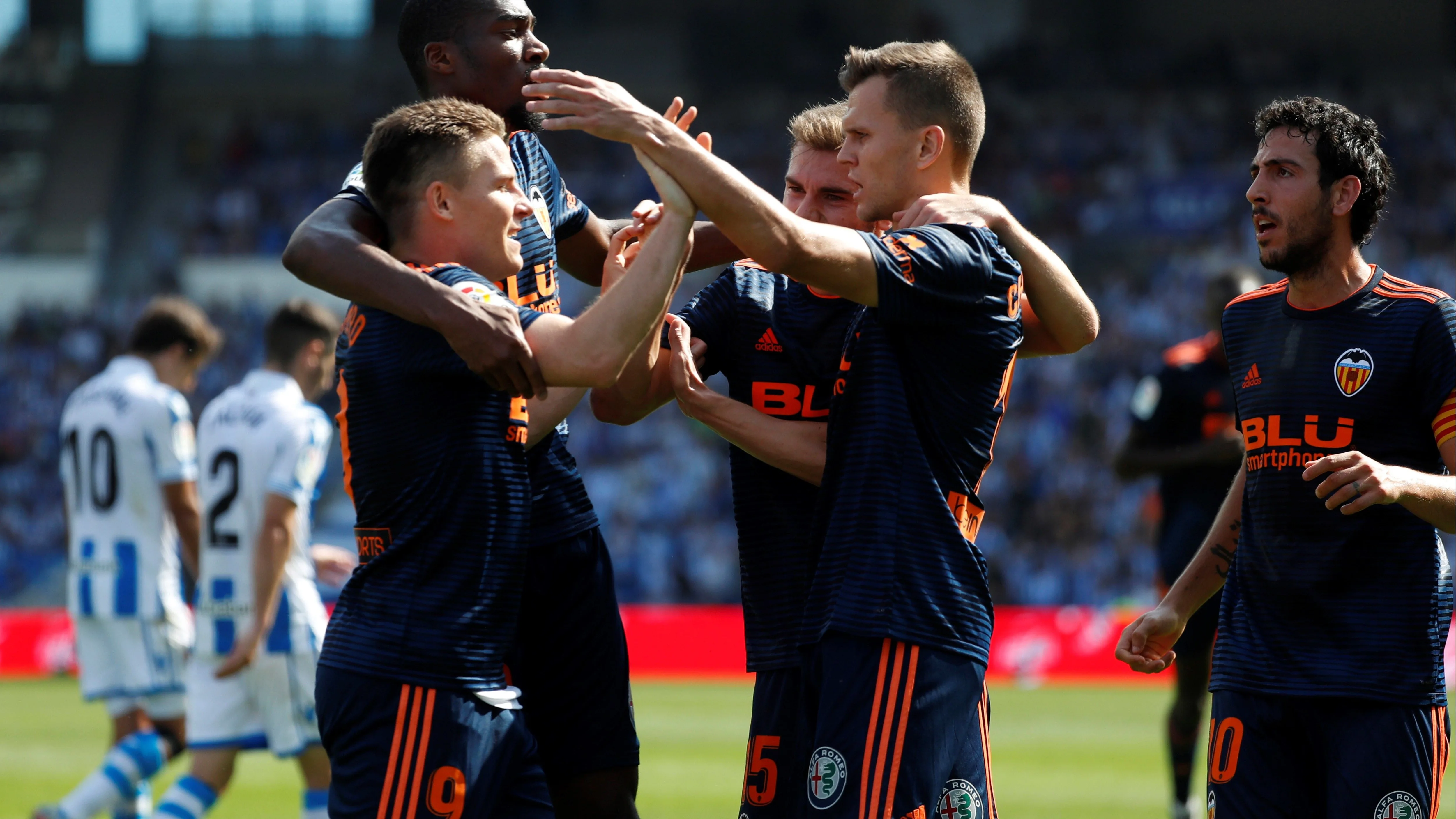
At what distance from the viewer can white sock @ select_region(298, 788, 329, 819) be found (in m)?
6.66

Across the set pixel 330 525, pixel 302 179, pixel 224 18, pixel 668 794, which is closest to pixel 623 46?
pixel 302 179

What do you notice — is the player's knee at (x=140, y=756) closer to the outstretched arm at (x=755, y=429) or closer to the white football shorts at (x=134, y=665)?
the white football shorts at (x=134, y=665)

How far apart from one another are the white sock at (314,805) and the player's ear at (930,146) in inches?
176

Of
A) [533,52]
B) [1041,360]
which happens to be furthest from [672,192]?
[1041,360]

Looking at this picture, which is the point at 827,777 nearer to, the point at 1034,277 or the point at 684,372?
the point at 684,372

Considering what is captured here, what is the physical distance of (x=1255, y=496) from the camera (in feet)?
13.3

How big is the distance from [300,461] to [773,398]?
356 centimetres

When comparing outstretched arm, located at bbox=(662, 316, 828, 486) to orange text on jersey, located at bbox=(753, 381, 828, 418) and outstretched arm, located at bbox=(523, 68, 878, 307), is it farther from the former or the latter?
outstretched arm, located at bbox=(523, 68, 878, 307)

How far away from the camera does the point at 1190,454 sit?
306 inches

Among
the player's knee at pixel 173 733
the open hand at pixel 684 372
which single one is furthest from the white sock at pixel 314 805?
the open hand at pixel 684 372

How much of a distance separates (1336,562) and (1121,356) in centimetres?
1910

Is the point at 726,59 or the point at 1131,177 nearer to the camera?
the point at 1131,177

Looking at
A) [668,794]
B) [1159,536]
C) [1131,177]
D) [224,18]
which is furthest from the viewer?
[224,18]

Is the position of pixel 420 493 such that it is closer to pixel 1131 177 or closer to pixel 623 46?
pixel 1131 177
